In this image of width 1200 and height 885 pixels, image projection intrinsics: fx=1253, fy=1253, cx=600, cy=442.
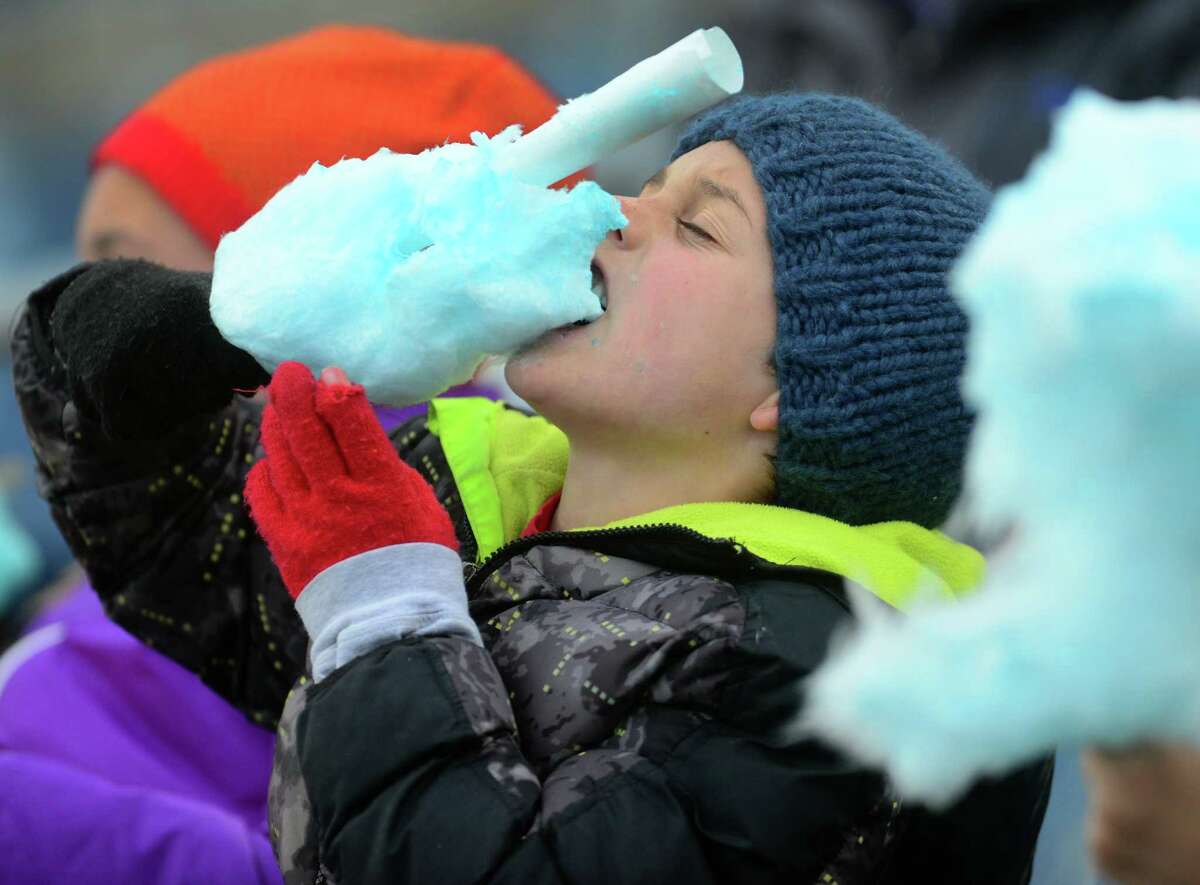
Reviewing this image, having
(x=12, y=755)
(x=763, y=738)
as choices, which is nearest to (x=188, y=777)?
(x=12, y=755)

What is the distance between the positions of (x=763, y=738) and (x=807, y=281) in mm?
459

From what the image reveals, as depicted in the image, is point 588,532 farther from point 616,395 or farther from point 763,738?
point 763,738

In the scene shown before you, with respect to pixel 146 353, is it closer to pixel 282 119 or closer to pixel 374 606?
pixel 374 606

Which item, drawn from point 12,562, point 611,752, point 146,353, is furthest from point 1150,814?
point 12,562

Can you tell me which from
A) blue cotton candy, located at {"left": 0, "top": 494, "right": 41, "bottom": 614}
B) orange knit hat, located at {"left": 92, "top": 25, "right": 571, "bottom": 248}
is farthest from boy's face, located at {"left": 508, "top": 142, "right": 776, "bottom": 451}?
blue cotton candy, located at {"left": 0, "top": 494, "right": 41, "bottom": 614}

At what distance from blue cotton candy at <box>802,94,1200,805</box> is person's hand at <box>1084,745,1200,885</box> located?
0.10 feet

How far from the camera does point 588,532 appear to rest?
1220mm

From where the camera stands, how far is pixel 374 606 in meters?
1.10

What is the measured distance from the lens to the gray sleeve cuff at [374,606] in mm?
1092

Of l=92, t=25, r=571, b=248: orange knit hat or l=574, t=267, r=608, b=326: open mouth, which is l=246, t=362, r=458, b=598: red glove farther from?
l=92, t=25, r=571, b=248: orange knit hat

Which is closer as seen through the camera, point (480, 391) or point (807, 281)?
point (807, 281)

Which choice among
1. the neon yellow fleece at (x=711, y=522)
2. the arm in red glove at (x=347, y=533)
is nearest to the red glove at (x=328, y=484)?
the arm in red glove at (x=347, y=533)

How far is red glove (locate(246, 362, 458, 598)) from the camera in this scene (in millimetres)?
1111

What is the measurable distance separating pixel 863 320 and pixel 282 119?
117 centimetres
